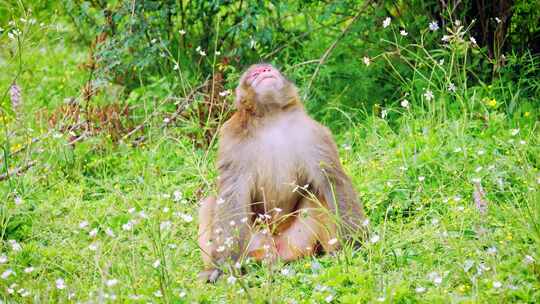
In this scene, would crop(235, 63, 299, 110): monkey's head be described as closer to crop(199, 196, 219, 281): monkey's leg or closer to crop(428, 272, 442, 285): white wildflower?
crop(199, 196, 219, 281): monkey's leg

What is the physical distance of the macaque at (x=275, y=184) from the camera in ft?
17.6

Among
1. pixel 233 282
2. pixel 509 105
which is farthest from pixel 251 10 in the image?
pixel 233 282

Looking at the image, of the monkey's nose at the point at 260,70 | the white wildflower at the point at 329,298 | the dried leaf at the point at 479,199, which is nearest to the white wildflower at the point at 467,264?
the dried leaf at the point at 479,199

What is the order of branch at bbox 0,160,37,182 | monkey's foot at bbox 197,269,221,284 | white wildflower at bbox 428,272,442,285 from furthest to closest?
branch at bbox 0,160,37,182, monkey's foot at bbox 197,269,221,284, white wildflower at bbox 428,272,442,285

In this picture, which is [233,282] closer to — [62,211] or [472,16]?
[62,211]

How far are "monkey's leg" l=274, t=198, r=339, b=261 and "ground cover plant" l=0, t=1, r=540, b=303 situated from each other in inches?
5.1

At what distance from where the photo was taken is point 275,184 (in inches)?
214

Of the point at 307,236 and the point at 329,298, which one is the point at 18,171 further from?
the point at 329,298

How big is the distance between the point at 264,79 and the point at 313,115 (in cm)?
217

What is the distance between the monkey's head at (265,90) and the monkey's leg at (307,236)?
62 cm

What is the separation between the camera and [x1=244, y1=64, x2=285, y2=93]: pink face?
5504mm

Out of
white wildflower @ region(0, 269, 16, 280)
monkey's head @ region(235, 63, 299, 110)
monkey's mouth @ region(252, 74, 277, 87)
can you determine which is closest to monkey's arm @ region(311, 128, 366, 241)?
monkey's head @ region(235, 63, 299, 110)

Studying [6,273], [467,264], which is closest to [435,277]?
[467,264]

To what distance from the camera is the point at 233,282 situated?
4.35 metres
